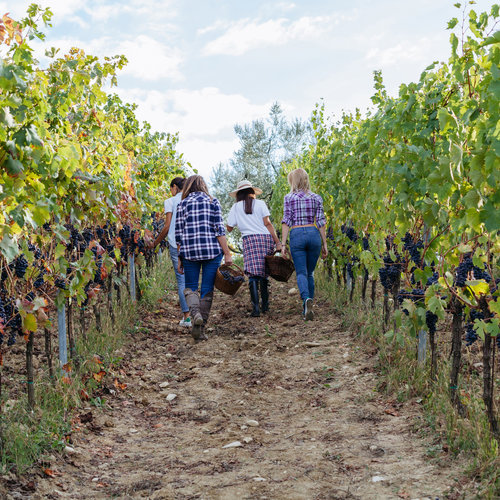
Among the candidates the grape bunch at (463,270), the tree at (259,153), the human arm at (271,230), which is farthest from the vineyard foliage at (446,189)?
→ the tree at (259,153)

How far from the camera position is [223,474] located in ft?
10.8

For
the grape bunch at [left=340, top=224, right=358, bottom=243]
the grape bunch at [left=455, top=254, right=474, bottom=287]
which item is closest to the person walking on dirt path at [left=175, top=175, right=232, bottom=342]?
the grape bunch at [left=340, top=224, right=358, bottom=243]

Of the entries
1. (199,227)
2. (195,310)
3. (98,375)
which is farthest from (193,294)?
(98,375)

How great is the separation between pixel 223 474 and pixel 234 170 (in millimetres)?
23861

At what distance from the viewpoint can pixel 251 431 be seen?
4016mm

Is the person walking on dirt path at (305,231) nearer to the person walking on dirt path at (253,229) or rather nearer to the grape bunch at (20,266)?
the person walking on dirt path at (253,229)

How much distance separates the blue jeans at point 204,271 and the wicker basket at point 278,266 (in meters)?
1.27

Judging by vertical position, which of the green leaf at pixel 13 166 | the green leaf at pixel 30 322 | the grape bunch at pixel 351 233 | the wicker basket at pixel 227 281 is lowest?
the wicker basket at pixel 227 281

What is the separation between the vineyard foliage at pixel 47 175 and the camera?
285cm

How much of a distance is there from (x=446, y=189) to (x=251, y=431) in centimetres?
209

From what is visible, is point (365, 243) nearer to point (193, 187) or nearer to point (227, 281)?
→ point (227, 281)

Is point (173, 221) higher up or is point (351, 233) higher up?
point (173, 221)

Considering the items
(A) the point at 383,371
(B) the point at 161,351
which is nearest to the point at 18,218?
(A) the point at 383,371

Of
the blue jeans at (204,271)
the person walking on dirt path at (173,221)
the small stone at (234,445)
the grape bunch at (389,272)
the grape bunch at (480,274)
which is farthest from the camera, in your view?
the person walking on dirt path at (173,221)
